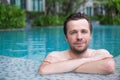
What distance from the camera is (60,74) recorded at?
4.58 m

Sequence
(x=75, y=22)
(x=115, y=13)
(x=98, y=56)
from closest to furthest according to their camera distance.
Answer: (x=75, y=22), (x=98, y=56), (x=115, y=13)

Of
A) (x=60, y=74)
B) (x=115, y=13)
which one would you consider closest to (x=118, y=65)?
(x=60, y=74)

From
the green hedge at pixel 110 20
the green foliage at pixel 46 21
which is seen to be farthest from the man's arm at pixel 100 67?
the green hedge at pixel 110 20

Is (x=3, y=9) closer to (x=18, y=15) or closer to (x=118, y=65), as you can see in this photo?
(x=18, y=15)

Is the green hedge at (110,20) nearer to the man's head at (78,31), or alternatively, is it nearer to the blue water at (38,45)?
the blue water at (38,45)

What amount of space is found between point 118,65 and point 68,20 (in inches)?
50.3

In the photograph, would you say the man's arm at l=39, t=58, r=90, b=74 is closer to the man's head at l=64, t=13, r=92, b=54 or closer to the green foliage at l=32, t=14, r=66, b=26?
the man's head at l=64, t=13, r=92, b=54

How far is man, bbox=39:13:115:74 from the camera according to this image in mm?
4408

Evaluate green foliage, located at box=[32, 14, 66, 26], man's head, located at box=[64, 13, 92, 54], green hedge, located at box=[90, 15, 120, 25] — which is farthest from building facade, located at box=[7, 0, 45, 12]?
man's head, located at box=[64, 13, 92, 54]

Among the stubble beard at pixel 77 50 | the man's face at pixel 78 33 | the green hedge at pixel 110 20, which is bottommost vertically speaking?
the green hedge at pixel 110 20

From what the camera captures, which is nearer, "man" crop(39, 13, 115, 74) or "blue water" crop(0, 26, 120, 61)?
"man" crop(39, 13, 115, 74)

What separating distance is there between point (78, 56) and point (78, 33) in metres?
0.37

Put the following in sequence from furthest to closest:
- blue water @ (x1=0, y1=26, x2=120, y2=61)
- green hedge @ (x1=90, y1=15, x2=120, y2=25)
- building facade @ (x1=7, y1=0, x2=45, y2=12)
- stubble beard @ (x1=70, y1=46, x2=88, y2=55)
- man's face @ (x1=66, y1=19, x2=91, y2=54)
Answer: building facade @ (x1=7, y1=0, x2=45, y2=12), green hedge @ (x1=90, y1=15, x2=120, y2=25), blue water @ (x1=0, y1=26, x2=120, y2=61), stubble beard @ (x1=70, y1=46, x2=88, y2=55), man's face @ (x1=66, y1=19, x2=91, y2=54)

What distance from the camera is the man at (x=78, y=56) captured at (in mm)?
4408
